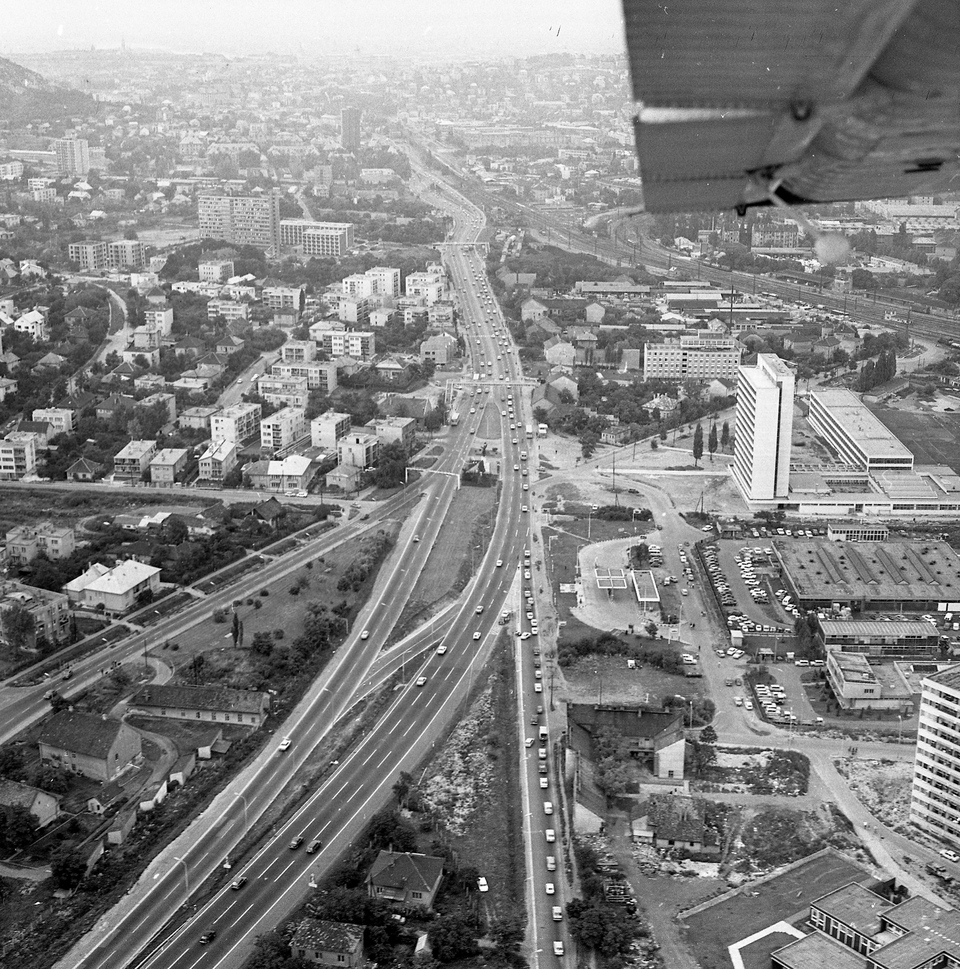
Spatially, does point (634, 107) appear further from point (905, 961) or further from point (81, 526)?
point (81, 526)

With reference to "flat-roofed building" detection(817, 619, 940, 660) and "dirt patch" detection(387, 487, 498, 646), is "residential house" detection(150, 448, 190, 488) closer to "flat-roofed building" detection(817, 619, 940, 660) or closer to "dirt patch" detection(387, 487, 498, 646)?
"dirt patch" detection(387, 487, 498, 646)

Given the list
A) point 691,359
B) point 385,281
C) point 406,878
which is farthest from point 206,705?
point 385,281

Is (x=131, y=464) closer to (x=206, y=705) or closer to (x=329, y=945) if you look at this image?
(x=206, y=705)

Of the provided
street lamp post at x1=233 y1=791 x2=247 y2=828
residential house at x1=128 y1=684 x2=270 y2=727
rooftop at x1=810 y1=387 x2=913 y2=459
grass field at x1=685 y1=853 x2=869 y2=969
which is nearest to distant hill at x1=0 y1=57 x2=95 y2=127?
rooftop at x1=810 y1=387 x2=913 y2=459

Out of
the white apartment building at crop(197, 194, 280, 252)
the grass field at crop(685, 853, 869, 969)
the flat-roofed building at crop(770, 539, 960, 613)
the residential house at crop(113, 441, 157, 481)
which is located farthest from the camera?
the white apartment building at crop(197, 194, 280, 252)

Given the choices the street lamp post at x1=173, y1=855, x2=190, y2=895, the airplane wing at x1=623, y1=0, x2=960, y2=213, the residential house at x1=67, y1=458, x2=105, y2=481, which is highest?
the airplane wing at x1=623, y1=0, x2=960, y2=213

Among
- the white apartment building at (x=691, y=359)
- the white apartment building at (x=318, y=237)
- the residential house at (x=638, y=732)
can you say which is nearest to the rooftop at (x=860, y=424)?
the white apartment building at (x=691, y=359)

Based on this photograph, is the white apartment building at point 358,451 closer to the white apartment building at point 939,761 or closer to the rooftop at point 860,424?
the rooftop at point 860,424
